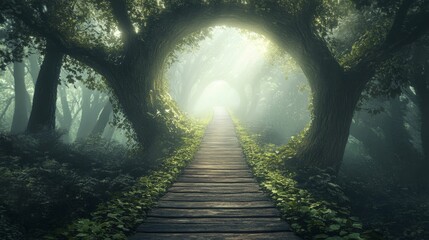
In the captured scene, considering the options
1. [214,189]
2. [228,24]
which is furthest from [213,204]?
[228,24]

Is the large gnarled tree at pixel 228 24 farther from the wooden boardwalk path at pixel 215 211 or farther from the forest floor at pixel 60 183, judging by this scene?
the wooden boardwalk path at pixel 215 211

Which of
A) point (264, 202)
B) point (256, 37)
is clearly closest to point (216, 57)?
point (256, 37)

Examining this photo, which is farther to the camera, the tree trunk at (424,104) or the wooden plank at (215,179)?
the tree trunk at (424,104)

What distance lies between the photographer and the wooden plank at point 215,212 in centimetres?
567

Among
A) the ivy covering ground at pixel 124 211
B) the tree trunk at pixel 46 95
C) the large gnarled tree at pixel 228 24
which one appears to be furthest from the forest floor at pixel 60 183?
the large gnarled tree at pixel 228 24

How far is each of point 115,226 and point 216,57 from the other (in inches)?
1645

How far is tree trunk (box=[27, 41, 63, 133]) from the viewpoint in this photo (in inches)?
502

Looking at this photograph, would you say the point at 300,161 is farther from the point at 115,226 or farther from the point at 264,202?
the point at 115,226

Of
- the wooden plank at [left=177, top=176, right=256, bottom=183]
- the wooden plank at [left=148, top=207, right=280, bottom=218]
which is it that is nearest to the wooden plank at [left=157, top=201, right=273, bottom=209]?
the wooden plank at [left=148, top=207, right=280, bottom=218]

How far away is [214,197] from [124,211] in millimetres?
1896

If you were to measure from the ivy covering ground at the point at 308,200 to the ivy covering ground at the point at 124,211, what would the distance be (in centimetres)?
238

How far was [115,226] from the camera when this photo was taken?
5.07 meters

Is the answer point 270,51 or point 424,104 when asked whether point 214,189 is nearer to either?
point 270,51

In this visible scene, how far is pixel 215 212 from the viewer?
581cm
